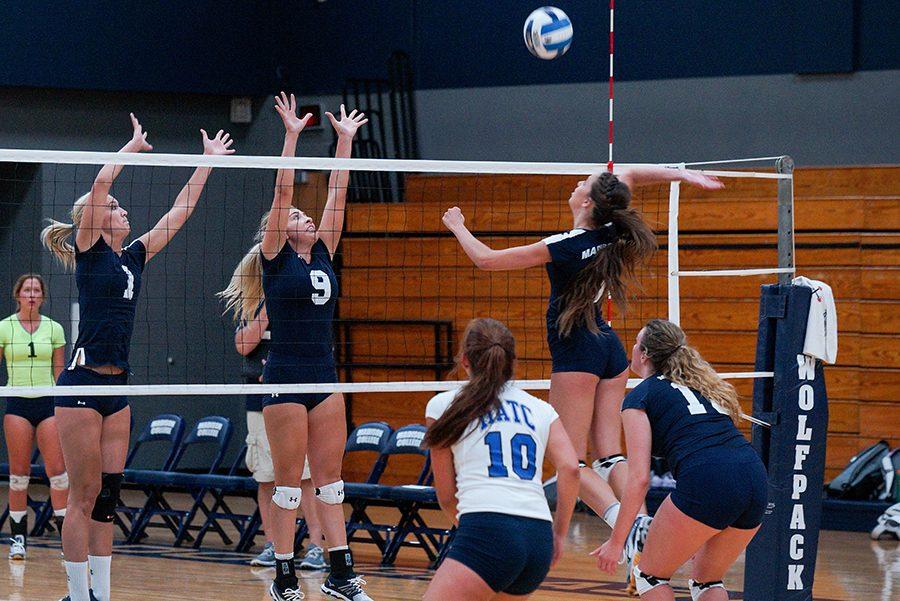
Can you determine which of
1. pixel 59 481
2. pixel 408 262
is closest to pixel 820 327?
pixel 59 481

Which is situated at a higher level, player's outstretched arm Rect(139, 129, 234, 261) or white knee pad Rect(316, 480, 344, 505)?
player's outstretched arm Rect(139, 129, 234, 261)

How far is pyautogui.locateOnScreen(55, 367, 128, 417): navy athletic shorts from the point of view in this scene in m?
6.21

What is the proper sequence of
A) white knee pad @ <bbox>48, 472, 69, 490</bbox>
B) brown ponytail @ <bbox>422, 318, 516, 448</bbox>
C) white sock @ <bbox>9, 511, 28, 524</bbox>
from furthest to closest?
white knee pad @ <bbox>48, 472, 69, 490</bbox> < white sock @ <bbox>9, 511, 28, 524</bbox> < brown ponytail @ <bbox>422, 318, 516, 448</bbox>

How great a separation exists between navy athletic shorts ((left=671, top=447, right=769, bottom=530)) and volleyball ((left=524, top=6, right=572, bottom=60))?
3.10m

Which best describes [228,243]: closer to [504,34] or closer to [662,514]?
[504,34]

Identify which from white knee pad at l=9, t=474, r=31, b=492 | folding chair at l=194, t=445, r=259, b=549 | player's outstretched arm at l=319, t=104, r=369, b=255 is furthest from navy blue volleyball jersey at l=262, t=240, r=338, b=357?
white knee pad at l=9, t=474, r=31, b=492

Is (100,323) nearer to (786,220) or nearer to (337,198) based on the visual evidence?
(337,198)

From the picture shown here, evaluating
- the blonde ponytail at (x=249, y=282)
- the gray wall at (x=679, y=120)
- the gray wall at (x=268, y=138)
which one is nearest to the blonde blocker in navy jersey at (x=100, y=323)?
the blonde ponytail at (x=249, y=282)

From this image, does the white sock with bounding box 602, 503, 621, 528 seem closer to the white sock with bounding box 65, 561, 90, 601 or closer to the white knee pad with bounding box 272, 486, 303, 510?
the white knee pad with bounding box 272, 486, 303, 510

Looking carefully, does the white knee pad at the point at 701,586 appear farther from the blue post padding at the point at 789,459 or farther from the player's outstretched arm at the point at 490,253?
the player's outstretched arm at the point at 490,253

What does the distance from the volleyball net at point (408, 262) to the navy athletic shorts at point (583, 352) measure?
4.53 meters

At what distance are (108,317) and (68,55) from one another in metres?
6.72

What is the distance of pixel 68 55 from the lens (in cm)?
1231

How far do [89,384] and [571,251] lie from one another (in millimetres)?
2282
